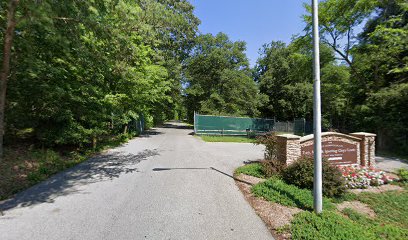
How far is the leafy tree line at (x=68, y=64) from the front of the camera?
15.7 feet

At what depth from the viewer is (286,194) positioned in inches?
218

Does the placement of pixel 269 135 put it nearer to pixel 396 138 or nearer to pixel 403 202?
pixel 403 202

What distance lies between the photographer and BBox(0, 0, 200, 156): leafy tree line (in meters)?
4.80

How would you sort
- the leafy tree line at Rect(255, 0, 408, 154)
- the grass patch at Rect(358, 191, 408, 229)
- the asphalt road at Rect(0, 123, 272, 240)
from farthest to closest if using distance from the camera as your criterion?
1. the leafy tree line at Rect(255, 0, 408, 154)
2. the grass patch at Rect(358, 191, 408, 229)
3. the asphalt road at Rect(0, 123, 272, 240)

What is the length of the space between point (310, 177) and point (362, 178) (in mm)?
2408

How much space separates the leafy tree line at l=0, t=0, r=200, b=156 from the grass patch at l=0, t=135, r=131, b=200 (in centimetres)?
68

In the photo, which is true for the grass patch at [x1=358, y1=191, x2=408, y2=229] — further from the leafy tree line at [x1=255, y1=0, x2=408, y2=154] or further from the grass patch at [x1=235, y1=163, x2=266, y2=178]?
the leafy tree line at [x1=255, y1=0, x2=408, y2=154]

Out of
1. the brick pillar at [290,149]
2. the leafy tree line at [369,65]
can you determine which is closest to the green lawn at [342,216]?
the brick pillar at [290,149]

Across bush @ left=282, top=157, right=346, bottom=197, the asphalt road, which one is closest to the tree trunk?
the asphalt road

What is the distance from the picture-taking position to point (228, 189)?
6164mm

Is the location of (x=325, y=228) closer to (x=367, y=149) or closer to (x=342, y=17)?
(x=367, y=149)

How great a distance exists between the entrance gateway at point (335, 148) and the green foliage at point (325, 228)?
10.3ft

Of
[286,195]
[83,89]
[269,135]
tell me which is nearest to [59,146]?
[83,89]

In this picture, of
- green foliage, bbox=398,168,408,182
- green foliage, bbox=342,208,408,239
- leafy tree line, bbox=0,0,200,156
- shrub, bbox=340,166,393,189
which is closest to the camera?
green foliage, bbox=342,208,408,239
